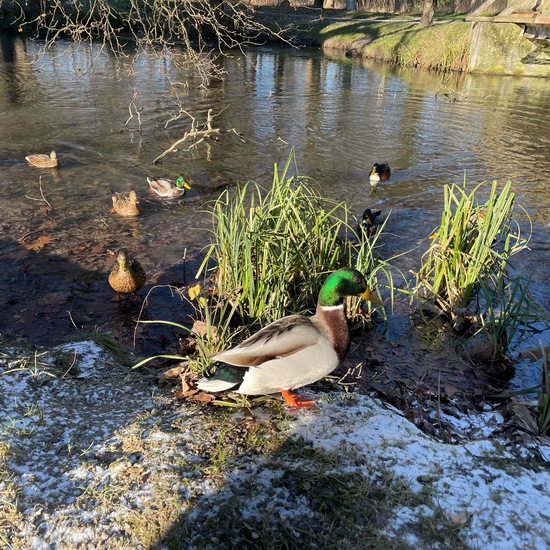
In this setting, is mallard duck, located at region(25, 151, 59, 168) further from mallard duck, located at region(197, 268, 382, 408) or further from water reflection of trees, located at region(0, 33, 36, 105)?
mallard duck, located at region(197, 268, 382, 408)

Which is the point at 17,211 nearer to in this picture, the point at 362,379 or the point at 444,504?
the point at 362,379

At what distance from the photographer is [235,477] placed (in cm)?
236

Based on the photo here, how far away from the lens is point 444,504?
88.6 inches

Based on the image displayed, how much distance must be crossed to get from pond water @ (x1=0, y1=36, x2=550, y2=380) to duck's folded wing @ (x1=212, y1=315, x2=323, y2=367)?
6.23 feet

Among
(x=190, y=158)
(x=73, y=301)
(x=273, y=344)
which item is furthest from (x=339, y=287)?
(x=190, y=158)

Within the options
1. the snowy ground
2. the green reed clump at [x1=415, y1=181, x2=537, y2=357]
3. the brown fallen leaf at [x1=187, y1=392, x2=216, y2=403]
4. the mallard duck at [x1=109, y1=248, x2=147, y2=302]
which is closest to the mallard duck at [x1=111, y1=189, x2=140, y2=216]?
the mallard duck at [x1=109, y1=248, x2=147, y2=302]

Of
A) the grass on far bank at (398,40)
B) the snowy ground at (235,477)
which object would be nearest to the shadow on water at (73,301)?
the snowy ground at (235,477)

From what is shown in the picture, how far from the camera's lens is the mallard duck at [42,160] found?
852cm

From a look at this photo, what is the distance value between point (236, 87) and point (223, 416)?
14.5 metres

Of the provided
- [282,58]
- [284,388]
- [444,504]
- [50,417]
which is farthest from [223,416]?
[282,58]

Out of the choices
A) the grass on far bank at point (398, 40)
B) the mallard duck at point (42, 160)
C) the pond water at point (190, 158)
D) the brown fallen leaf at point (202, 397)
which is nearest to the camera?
the brown fallen leaf at point (202, 397)

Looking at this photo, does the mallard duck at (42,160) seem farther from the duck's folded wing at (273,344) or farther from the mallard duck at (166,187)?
the duck's folded wing at (273,344)

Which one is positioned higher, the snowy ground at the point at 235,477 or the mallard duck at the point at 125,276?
the snowy ground at the point at 235,477

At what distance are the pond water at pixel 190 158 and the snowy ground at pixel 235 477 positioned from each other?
5.94 ft
